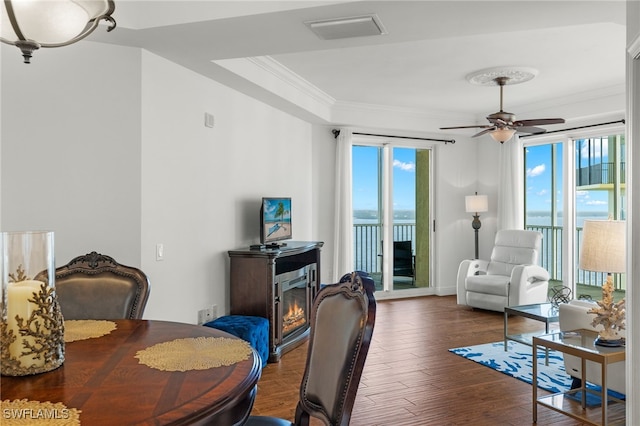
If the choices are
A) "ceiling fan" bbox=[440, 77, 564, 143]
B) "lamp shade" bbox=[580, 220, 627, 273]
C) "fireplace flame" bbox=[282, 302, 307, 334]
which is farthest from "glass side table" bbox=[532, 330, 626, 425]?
"ceiling fan" bbox=[440, 77, 564, 143]

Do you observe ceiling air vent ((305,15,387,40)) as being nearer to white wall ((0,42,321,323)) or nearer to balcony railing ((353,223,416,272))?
white wall ((0,42,321,323))

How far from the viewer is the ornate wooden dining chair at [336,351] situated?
1.64 meters

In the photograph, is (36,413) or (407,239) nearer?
(36,413)

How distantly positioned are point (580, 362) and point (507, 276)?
3145 mm

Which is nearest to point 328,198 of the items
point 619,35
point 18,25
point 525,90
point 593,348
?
point 525,90

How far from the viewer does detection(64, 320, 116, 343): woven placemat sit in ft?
6.40

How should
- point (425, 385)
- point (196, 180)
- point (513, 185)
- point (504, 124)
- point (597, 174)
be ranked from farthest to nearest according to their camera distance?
point (513, 185), point (597, 174), point (504, 124), point (196, 180), point (425, 385)

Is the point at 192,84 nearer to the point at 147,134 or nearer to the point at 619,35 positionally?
the point at 147,134

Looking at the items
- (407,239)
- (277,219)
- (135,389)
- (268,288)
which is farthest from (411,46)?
(407,239)

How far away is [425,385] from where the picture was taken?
379 centimetres

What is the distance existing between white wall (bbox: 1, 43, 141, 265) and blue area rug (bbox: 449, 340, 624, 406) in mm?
3073

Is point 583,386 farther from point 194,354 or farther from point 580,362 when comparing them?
point 194,354

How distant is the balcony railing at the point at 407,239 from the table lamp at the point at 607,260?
147 inches

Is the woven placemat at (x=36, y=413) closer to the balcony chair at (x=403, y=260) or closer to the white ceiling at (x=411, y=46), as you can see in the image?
the white ceiling at (x=411, y=46)
